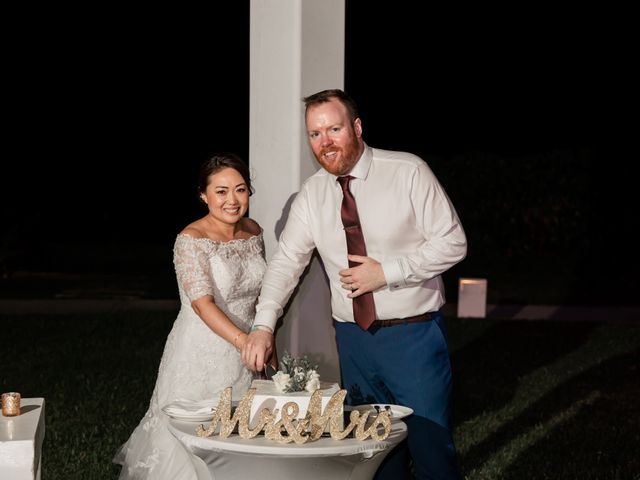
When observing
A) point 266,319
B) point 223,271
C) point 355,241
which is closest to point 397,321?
point 355,241

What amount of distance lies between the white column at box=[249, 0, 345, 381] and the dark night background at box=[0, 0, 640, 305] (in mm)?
15613

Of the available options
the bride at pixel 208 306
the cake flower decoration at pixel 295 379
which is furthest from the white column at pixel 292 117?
the cake flower decoration at pixel 295 379

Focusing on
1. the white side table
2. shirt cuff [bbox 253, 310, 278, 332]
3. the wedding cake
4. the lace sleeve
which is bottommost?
the white side table

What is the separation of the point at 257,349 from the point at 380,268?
522mm

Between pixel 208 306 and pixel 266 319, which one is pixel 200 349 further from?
pixel 266 319

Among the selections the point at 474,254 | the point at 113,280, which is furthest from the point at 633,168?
the point at 113,280

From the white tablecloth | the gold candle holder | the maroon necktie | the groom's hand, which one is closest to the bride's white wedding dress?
the groom's hand

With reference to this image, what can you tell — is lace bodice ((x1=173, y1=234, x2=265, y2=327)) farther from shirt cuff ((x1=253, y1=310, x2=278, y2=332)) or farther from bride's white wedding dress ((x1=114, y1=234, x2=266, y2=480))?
shirt cuff ((x1=253, y1=310, x2=278, y2=332))

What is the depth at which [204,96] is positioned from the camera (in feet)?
→ 103

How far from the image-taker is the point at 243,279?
470cm

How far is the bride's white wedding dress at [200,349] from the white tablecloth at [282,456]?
3.64 feet

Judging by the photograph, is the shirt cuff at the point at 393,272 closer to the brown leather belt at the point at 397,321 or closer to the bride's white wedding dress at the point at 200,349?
the brown leather belt at the point at 397,321

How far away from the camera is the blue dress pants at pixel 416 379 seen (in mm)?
4219

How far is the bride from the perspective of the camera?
4.55 metres
